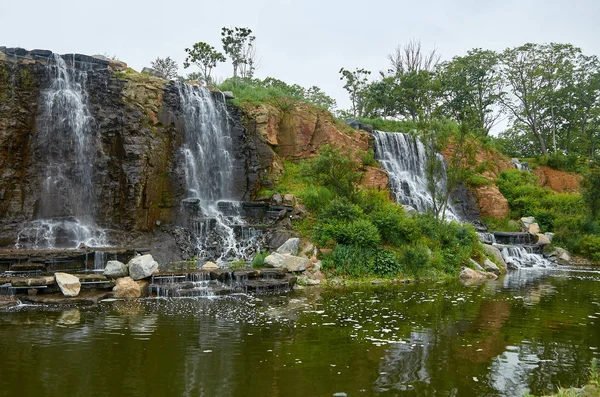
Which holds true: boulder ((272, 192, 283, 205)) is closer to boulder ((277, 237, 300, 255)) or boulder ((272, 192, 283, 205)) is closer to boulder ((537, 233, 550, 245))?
boulder ((277, 237, 300, 255))

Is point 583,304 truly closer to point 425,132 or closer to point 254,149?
point 425,132

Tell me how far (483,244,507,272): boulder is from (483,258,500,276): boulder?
3.12ft

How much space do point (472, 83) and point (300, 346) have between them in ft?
146

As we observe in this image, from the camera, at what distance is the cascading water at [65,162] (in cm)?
2045

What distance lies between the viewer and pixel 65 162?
72.9 ft

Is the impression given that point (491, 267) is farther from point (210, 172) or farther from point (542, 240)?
point (210, 172)

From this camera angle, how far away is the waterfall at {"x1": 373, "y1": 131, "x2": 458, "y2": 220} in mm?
30891

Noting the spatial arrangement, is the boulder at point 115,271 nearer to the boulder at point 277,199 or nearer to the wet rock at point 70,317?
the wet rock at point 70,317

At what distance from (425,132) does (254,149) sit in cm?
1040

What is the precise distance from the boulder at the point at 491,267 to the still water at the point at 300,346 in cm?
698

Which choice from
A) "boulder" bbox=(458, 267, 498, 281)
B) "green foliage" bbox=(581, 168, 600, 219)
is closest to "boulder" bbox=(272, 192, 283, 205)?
"boulder" bbox=(458, 267, 498, 281)

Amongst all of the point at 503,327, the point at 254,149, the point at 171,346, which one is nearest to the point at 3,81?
the point at 254,149

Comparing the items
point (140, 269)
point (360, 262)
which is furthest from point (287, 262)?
point (140, 269)

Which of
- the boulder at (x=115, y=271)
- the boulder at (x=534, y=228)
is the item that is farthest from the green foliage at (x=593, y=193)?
the boulder at (x=115, y=271)
